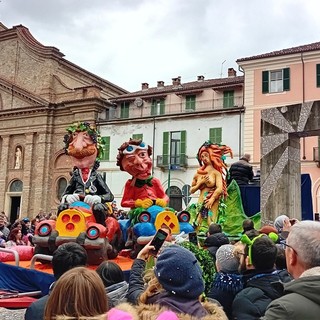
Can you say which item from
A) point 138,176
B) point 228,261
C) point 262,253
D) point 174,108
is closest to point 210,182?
point 138,176

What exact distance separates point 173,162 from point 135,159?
20900 millimetres

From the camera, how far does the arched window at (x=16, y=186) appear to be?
3339 cm

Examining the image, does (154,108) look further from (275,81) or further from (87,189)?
(87,189)

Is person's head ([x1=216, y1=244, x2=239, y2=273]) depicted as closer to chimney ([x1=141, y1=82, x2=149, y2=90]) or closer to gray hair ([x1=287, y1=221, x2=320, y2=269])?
gray hair ([x1=287, y1=221, x2=320, y2=269])

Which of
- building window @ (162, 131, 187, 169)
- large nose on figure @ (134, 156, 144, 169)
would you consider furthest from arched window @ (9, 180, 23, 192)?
large nose on figure @ (134, 156, 144, 169)

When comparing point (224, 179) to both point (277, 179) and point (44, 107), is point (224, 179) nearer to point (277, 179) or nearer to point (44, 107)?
point (277, 179)

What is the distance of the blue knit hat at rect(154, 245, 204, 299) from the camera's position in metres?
2.30

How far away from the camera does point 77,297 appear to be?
216cm

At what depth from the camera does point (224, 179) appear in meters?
11.2

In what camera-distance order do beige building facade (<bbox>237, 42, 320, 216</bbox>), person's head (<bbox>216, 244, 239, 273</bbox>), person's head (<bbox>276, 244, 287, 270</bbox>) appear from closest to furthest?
1. person's head (<bbox>216, 244, 239, 273</bbox>)
2. person's head (<bbox>276, 244, 287, 270</bbox>)
3. beige building facade (<bbox>237, 42, 320, 216</bbox>)

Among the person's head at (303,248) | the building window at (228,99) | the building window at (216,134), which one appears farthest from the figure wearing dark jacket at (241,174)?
the building window at (228,99)

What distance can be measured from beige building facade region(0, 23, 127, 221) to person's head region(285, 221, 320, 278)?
29318mm

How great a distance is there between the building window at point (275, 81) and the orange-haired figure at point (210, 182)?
52.8ft

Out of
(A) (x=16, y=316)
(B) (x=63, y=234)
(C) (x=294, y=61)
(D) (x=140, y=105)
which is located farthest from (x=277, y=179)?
(D) (x=140, y=105)
